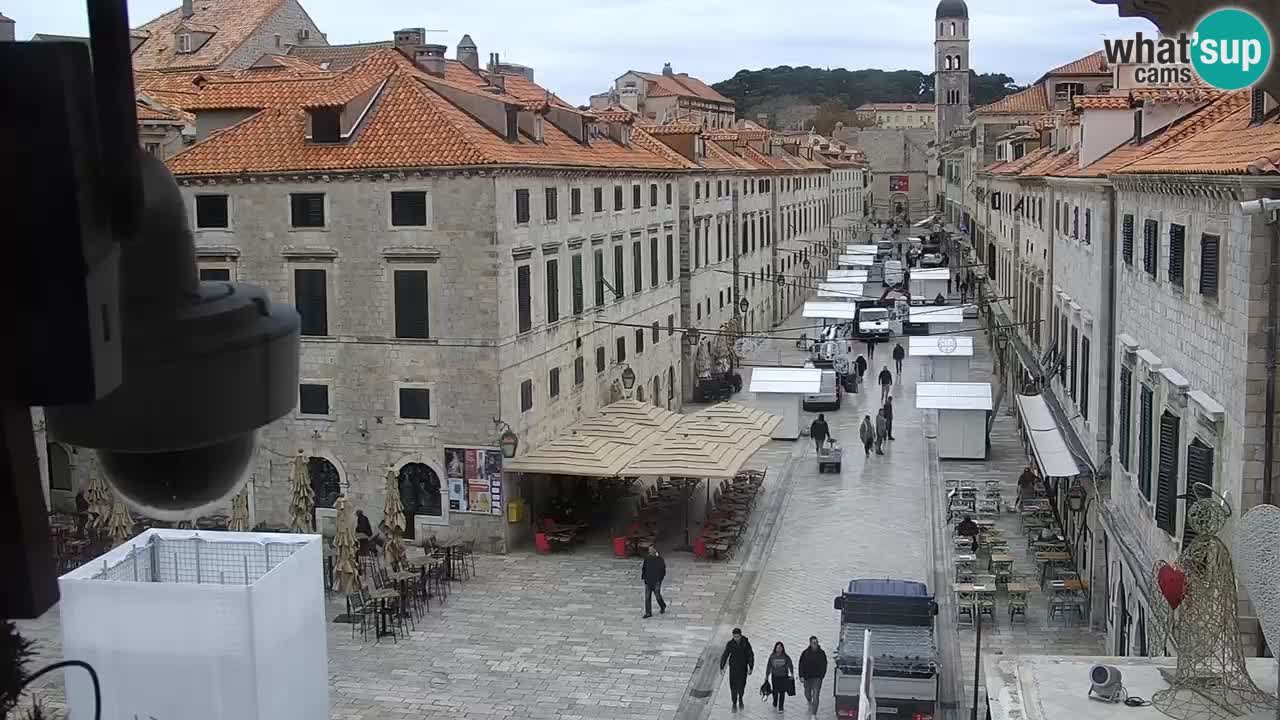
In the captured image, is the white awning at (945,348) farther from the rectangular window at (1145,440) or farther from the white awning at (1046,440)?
the rectangular window at (1145,440)

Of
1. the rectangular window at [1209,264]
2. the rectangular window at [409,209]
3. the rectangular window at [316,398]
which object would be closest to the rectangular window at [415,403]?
the rectangular window at [316,398]

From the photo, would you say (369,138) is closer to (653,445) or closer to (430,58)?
(430,58)

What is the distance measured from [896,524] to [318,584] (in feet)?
54.4

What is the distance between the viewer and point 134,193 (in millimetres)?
1735

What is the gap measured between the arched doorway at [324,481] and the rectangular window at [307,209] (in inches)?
203

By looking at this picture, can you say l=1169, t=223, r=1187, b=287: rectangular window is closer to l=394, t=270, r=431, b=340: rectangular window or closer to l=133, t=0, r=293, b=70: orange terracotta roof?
l=394, t=270, r=431, b=340: rectangular window

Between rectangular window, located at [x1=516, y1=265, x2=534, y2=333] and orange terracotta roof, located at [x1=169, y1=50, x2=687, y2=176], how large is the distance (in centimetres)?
242

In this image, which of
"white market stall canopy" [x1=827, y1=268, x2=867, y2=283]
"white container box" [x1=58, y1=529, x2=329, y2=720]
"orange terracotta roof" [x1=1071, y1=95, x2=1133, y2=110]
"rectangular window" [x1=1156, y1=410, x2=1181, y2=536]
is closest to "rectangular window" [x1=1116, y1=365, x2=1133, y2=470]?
"rectangular window" [x1=1156, y1=410, x2=1181, y2=536]

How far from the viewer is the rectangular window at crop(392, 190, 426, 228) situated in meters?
27.1

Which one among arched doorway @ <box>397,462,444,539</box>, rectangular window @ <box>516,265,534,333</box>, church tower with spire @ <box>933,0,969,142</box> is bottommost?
arched doorway @ <box>397,462,444,539</box>

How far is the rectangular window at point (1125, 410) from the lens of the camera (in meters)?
18.7

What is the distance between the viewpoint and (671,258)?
1708 inches

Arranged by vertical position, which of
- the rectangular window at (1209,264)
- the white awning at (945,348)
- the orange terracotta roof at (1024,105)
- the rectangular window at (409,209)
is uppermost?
the orange terracotta roof at (1024,105)

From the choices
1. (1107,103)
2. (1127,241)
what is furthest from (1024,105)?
(1127,241)
